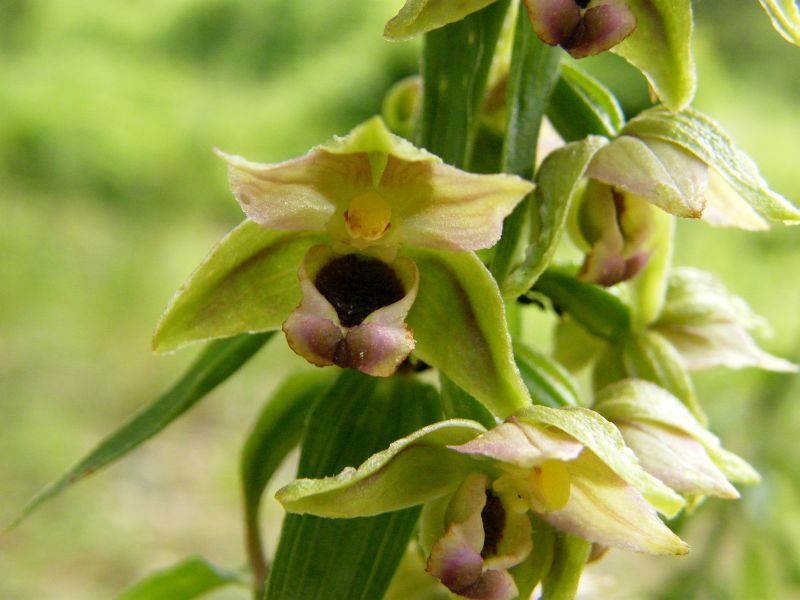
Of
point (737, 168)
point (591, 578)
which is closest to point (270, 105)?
point (591, 578)

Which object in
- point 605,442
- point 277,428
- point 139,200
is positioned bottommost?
point 605,442

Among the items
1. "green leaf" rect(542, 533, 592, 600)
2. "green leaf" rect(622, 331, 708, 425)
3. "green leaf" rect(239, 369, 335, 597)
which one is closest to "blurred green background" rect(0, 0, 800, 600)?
"green leaf" rect(622, 331, 708, 425)

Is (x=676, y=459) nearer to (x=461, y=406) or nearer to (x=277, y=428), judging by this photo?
(x=461, y=406)

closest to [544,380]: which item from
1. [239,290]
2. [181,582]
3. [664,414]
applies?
[664,414]

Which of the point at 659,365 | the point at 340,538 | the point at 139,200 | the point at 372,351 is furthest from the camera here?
the point at 139,200

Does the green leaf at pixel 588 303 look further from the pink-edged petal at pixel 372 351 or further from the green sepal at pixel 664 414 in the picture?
the pink-edged petal at pixel 372 351

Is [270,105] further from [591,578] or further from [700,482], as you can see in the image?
[700,482]

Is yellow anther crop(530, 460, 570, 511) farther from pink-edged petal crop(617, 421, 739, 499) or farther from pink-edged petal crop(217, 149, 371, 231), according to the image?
pink-edged petal crop(217, 149, 371, 231)
